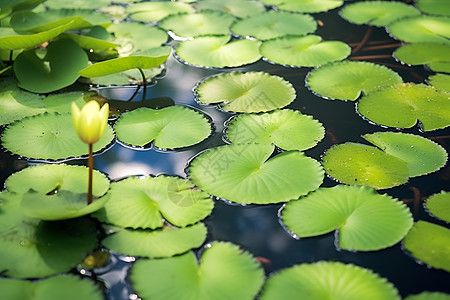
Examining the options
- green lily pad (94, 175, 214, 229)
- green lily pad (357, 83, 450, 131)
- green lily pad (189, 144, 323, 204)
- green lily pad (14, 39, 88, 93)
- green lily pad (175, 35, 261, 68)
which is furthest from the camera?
green lily pad (175, 35, 261, 68)

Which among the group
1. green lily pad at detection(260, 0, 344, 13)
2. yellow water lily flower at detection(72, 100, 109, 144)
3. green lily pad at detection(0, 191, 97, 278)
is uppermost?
yellow water lily flower at detection(72, 100, 109, 144)

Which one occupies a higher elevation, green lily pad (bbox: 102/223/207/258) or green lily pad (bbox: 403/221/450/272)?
green lily pad (bbox: 403/221/450/272)

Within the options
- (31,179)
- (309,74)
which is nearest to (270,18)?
(309,74)

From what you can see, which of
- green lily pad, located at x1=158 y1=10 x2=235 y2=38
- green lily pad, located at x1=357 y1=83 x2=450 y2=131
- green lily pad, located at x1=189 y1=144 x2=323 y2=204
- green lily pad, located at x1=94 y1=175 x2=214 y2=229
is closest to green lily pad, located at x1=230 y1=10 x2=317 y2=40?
green lily pad, located at x1=158 y1=10 x2=235 y2=38

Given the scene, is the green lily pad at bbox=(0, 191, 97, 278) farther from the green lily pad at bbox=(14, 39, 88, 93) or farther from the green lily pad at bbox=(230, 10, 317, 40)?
the green lily pad at bbox=(230, 10, 317, 40)

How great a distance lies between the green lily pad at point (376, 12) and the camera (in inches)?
113

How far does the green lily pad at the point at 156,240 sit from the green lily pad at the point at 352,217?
0.89ft

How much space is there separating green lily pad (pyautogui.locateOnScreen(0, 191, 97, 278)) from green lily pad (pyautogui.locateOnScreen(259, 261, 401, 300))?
51 centimetres

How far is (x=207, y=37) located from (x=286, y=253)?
1373 millimetres

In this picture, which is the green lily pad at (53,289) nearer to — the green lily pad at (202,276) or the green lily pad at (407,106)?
the green lily pad at (202,276)

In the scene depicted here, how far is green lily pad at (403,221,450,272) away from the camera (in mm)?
1508

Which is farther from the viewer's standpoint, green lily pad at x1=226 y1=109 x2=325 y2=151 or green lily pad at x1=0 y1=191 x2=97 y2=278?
green lily pad at x1=226 y1=109 x2=325 y2=151

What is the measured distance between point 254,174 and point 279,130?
30 centimetres

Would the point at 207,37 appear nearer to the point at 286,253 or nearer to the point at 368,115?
the point at 368,115
